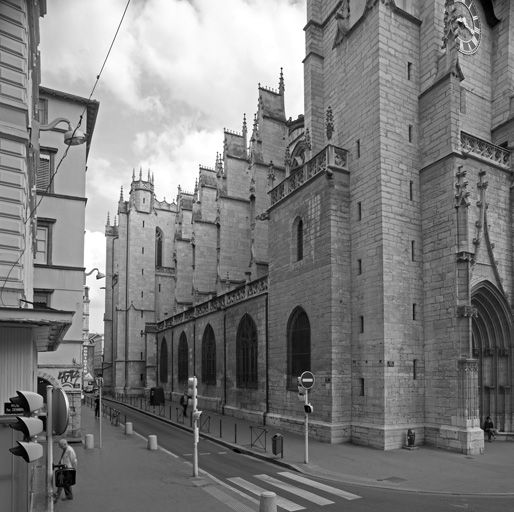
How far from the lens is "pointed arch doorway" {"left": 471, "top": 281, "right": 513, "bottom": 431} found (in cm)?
2094

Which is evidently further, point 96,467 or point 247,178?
point 247,178

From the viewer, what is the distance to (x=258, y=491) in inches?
503

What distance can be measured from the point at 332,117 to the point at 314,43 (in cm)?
489

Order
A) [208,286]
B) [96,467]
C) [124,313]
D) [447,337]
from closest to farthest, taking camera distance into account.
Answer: [96,467] < [447,337] < [208,286] < [124,313]

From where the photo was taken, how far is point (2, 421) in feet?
26.1

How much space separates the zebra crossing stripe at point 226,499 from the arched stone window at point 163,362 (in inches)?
1394

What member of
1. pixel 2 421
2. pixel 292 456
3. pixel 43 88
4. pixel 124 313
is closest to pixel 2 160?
pixel 2 421

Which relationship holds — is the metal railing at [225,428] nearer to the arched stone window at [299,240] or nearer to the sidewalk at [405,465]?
the sidewalk at [405,465]

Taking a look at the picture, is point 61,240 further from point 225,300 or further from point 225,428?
point 225,300

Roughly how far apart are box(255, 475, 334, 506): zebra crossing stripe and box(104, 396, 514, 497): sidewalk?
1.34m

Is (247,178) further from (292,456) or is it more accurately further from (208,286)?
(292,456)

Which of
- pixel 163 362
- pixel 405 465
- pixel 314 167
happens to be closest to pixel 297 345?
pixel 314 167

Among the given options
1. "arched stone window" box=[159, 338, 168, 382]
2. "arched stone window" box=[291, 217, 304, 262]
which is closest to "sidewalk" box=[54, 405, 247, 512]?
"arched stone window" box=[291, 217, 304, 262]

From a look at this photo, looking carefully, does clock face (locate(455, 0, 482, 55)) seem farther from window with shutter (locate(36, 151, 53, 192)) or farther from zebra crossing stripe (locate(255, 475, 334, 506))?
zebra crossing stripe (locate(255, 475, 334, 506))
